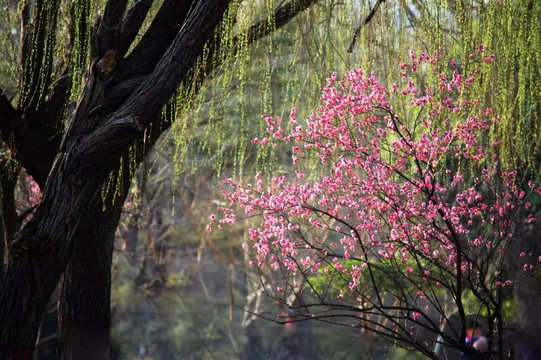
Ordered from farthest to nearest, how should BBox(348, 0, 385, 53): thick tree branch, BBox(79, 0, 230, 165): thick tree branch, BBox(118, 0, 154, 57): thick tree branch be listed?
BBox(348, 0, 385, 53): thick tree branch
BBox(118, 0, 154, 57): thick tree branch
BBox(79, 0, 230, 165): thick tree branch

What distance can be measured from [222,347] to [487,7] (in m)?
7.33

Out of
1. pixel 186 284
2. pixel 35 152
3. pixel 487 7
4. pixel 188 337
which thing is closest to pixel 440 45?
pixel 487 7

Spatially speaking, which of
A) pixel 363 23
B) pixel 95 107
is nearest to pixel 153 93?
pixel 95 107

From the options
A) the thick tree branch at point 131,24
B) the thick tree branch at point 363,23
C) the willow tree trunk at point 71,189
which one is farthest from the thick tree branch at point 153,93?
the thick tree branch at point 363,23

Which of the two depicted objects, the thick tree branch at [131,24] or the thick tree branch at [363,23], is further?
the thick tree branch at [363,23]

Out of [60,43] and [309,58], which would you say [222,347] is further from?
[309,58]

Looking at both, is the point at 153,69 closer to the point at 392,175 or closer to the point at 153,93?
the point at 153,93

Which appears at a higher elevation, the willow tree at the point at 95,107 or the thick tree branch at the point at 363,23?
the thick tree branch at the point at 363,23

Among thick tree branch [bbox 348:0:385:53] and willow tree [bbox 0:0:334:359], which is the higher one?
thick tree branch [bbox 348:0:385:53]

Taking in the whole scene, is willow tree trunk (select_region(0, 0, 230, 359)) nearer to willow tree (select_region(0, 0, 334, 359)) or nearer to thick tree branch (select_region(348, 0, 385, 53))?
willow tree (select_region(0, 0, 334, 359))

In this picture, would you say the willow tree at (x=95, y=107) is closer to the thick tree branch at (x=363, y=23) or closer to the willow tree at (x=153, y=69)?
the willow tree at (x=153, y=69)

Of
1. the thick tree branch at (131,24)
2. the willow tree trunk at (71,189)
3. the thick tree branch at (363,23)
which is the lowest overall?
the willow tree trunk at (71,189)

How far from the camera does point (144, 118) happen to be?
2998 mm

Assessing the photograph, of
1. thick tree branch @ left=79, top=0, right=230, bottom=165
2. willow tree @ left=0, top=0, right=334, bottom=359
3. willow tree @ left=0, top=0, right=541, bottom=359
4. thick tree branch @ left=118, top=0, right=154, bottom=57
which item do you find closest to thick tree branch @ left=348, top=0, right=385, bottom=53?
willow tree @ left=0, top=0, right=541, bottom=359
